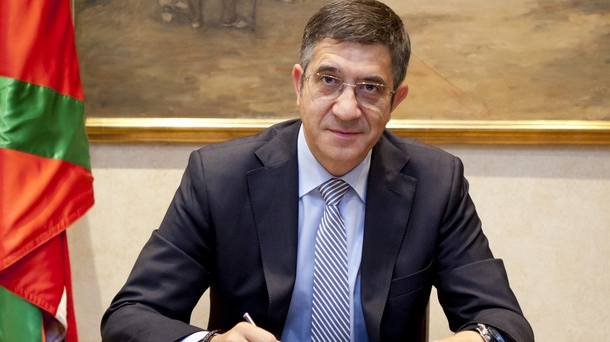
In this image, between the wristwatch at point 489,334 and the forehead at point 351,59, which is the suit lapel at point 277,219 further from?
the wristwatch at point 489,334

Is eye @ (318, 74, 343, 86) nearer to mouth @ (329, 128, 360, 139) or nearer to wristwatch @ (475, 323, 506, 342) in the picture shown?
mouth @ (329, 128, 360, 139)

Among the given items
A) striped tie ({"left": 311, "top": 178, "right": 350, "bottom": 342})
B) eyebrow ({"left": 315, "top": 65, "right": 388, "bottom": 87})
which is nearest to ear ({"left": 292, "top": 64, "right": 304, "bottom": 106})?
eyebrow ({"left": 315, "top": 65, "right": 388, "bottom": 87})

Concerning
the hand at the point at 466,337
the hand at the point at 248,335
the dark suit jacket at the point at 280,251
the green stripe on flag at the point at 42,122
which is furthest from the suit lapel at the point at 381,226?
the green stripe on flag at the point at 42,122

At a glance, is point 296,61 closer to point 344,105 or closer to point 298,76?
point 298,76

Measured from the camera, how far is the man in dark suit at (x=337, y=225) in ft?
6.31

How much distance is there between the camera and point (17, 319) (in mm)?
2613

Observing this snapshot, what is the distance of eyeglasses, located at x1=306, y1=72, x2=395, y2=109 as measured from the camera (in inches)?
76.8

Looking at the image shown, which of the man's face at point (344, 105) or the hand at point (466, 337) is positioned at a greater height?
the man's face at point (344, 105)

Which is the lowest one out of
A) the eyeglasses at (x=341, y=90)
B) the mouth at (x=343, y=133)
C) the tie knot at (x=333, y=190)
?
the tie knot at (x=333, y=190)

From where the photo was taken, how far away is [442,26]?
2967 millimetres

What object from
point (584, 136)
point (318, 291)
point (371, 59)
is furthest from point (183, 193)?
point (584, 136)

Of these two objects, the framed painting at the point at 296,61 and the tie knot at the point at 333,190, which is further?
the framed painting at the point at 296,61

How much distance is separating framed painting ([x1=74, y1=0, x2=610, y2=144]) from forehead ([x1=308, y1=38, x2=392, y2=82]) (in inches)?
44.0

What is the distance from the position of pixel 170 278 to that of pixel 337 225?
496 mm
